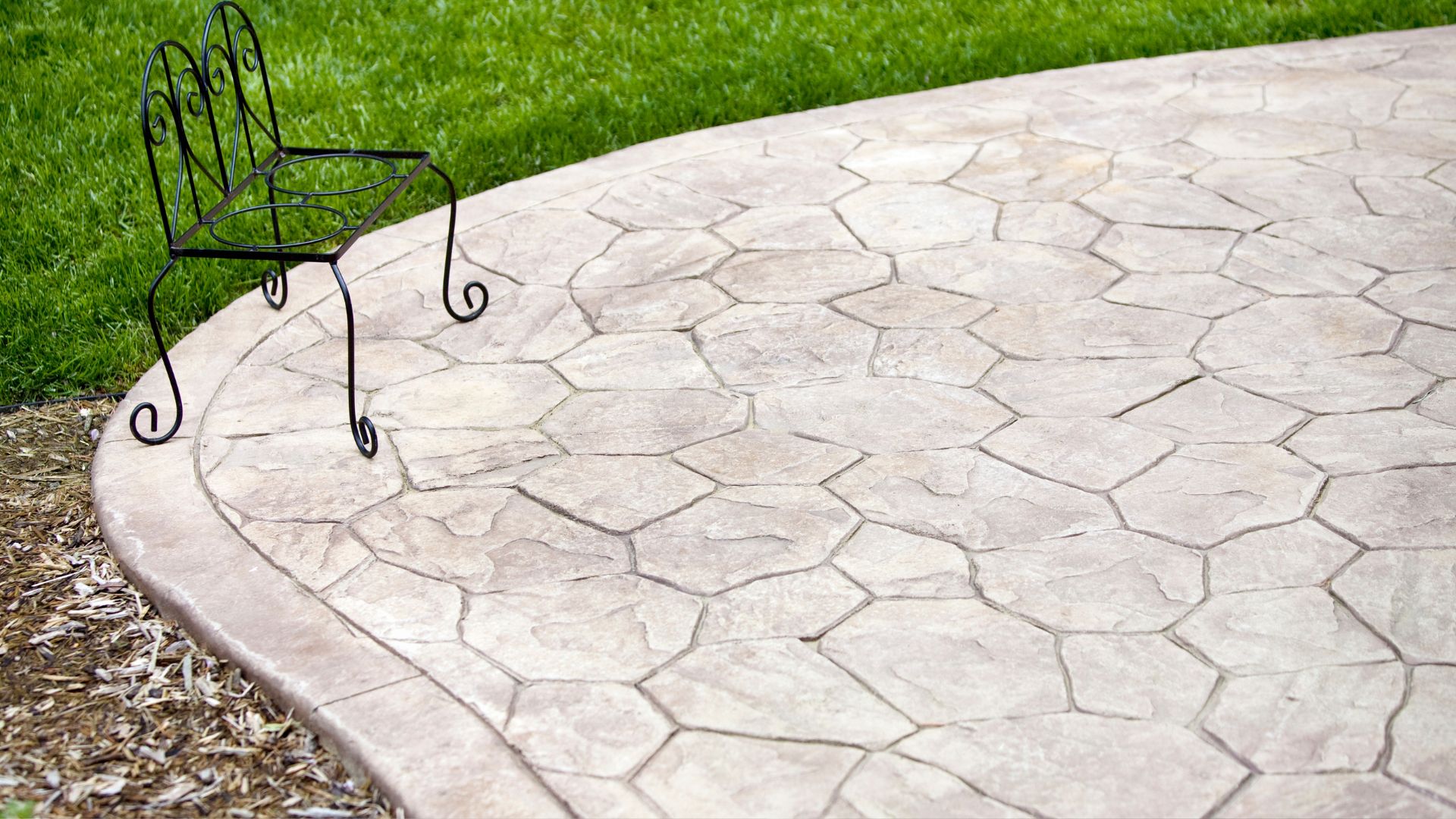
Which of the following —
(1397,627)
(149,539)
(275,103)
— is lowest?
(1397,627)

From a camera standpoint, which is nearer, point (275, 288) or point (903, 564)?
point (903, 564)

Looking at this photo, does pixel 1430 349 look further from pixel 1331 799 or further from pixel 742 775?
pixel 742 775

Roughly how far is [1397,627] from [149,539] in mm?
3005

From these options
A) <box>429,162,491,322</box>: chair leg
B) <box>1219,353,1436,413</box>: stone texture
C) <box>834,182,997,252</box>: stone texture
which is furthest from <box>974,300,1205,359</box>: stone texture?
<box>429,162,491,322</box>: chair leg

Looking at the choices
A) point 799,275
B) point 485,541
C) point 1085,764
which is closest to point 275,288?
point 485,541

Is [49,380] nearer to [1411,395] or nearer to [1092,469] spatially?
[1092,469]

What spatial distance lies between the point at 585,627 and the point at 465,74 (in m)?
3.98

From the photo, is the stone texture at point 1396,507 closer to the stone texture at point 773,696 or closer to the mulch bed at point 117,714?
the stone texture at point 773,696

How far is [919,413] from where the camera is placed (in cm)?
378

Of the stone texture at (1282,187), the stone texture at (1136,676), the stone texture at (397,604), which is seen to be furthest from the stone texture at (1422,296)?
the stone texture at (397,604)

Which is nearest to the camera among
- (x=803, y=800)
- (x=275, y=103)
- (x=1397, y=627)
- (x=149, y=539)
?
(x=803, y=800)

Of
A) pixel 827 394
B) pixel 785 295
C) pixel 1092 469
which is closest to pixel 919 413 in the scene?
pixel 827 394

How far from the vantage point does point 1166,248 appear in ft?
15.2

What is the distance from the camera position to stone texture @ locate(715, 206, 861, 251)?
15.7ft
